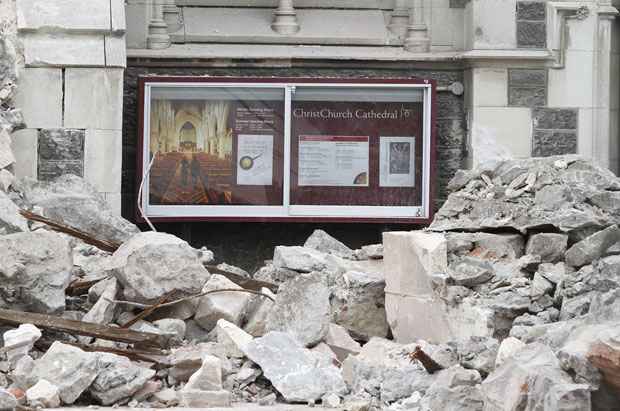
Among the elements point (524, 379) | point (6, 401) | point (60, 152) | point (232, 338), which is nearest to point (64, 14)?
point (60, 152)

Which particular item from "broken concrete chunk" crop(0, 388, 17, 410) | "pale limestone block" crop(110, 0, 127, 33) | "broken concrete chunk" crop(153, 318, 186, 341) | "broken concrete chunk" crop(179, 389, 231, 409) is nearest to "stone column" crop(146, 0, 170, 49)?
"pale limestone block" crop(110, 0, 127, 33)

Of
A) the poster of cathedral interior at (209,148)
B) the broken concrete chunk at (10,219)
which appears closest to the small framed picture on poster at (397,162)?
the poster of cathedral interior at (209,148)

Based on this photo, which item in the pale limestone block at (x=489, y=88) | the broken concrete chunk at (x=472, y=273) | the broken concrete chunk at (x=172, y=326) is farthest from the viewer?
the pale limestone block at (x=489, y=88)

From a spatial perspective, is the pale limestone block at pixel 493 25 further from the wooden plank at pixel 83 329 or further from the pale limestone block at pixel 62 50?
the wooden plank at pixel 83 329

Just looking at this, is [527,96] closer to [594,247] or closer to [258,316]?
[594,247]

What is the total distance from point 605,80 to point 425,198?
2.00 meters

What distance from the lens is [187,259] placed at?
318 inches

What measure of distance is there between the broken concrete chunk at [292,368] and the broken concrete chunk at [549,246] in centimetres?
162

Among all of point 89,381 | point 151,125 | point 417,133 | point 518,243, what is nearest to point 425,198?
point 417,133

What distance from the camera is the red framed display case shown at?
40.2 ft

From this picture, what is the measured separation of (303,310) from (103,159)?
343 cm

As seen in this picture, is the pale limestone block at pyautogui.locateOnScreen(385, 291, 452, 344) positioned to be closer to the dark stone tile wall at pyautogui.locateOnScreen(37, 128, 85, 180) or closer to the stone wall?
the stone wall

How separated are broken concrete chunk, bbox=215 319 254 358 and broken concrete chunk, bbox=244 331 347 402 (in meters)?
0.11

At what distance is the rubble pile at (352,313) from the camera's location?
6430mm
